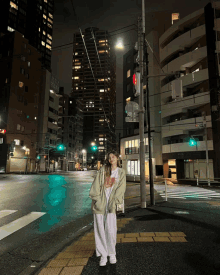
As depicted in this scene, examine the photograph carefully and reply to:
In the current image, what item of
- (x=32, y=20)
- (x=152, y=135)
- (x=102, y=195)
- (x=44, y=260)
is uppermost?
(x=32, y=20)

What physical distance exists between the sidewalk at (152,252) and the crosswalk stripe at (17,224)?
1925 mm

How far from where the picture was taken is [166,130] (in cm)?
3034

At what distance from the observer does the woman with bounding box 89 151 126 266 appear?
3018 millimetres

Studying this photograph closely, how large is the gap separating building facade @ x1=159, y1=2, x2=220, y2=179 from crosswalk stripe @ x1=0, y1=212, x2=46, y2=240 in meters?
20.7

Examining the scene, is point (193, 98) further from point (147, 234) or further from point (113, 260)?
point (113, 260)

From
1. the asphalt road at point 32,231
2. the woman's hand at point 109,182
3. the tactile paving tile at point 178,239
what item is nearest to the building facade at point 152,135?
the asphalt road at point 32,231

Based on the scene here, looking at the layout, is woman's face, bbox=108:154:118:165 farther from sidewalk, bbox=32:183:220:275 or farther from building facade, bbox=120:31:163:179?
building facade, bbox=120:31:163:179

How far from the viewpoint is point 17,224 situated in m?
5.48

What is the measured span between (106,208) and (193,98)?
88.2 ft

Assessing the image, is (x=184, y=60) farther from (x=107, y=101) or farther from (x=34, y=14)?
(x=107, y=101)

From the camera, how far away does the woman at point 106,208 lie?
302 centimetres

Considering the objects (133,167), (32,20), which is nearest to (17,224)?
(133,167)

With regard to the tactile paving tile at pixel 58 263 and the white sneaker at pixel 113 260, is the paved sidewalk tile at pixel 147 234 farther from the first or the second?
the tactile paving tile at pixel 58 263

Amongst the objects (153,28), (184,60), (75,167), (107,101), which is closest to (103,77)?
(107,101)
